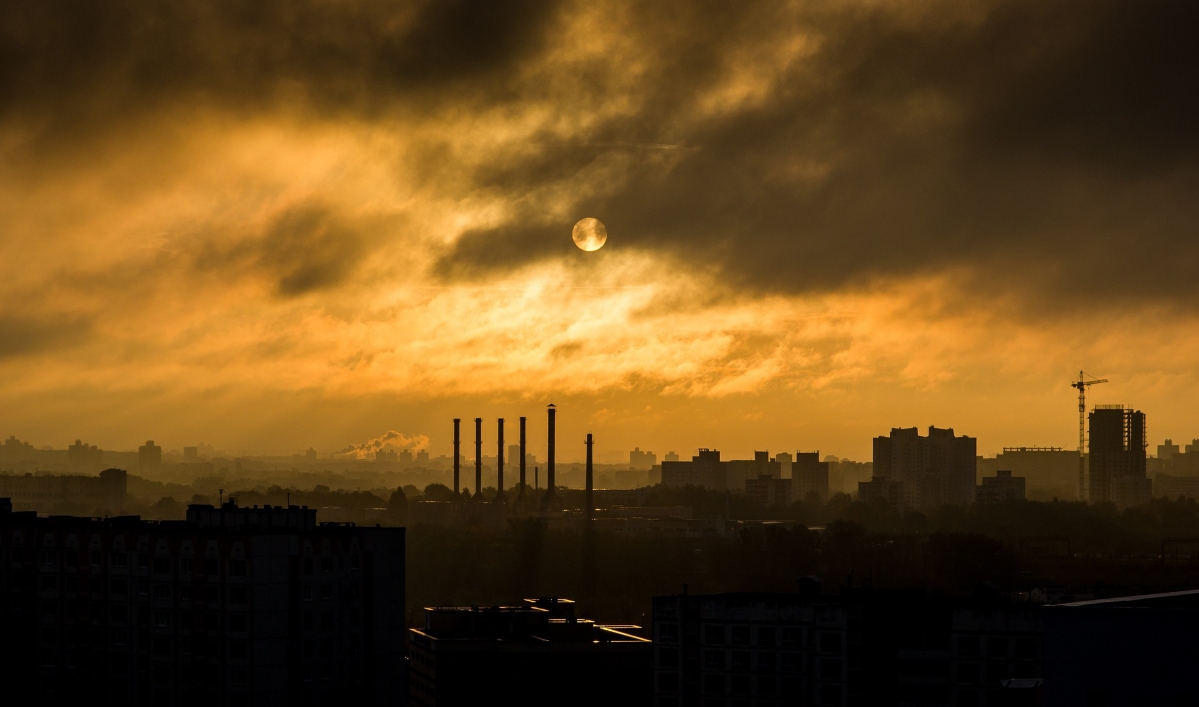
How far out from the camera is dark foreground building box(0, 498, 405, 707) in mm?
46969

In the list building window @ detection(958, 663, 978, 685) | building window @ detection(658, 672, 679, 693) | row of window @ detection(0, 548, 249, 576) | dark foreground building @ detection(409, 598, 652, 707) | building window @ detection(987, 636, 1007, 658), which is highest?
row of window @ detection(0, 548, 249, 576)

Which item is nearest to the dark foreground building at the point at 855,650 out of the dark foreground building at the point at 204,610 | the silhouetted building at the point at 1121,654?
the dark foreground building at the point at 204,610

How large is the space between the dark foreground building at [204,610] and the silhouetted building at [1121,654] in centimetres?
2922

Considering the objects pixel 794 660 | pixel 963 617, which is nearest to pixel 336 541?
pixel 794 660

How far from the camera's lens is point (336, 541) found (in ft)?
161

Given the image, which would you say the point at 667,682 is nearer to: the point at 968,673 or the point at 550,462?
the point at 968,673

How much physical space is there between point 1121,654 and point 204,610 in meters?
32.2

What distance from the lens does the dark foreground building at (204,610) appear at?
154ft

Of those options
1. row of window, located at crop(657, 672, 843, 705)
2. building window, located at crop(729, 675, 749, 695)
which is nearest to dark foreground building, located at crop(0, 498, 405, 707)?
row of window, located at crop(657, 672, 843, 705)

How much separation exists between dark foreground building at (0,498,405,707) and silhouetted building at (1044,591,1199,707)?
29.2m

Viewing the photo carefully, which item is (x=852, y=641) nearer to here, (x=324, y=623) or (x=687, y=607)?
(x=687, y=607)

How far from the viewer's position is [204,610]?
47.3 meters

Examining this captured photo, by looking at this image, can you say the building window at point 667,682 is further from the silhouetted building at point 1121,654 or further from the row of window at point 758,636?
the silhouetted building at point 1121,654

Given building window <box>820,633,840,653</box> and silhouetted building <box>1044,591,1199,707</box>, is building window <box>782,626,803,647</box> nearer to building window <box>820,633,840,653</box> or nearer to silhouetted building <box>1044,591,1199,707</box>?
building window <box>820,633,840,653</box>
